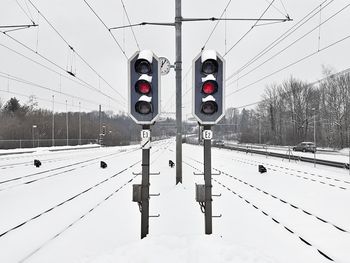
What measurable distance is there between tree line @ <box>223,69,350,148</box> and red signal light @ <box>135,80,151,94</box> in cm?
5087

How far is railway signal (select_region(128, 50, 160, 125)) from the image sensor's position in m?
5.91

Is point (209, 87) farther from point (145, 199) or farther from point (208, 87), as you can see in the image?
point (145, 199)

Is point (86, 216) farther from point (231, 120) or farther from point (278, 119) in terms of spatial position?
point (231, 120)

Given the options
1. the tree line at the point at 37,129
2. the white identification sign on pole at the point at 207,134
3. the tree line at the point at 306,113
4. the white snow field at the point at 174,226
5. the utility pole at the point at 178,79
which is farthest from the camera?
the tree line at the point at 306,113

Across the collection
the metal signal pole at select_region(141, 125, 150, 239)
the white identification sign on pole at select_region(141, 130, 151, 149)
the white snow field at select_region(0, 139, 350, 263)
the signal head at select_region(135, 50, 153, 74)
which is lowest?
the white snow field at select_region(0, 139, 350, 263)

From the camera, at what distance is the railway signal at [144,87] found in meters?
5.91

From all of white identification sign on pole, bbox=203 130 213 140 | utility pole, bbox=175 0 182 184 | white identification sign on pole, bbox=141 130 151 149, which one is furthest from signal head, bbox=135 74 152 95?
utility pole, bbox=175 0 182 184

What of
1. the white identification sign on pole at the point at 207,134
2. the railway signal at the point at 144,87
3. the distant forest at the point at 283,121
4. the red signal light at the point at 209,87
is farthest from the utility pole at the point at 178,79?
the distant forest at the point at 283,121

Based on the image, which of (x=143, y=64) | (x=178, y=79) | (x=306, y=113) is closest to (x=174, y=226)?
(x=143, y=64)

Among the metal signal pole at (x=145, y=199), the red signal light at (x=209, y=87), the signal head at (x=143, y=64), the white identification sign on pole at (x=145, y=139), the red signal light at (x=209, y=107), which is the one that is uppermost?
the signal head at (x=143, y=64)

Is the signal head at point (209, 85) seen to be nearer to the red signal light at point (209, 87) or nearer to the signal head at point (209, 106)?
the red signal light at point (209, 87)

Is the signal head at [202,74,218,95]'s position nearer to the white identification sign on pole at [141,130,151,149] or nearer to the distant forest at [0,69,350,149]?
the white identification sign on pole at [141,130,151,149]

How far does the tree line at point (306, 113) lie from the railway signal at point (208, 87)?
50.2 m

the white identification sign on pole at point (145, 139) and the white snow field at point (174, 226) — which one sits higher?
the white identification sign on pole at point (145, 139)
